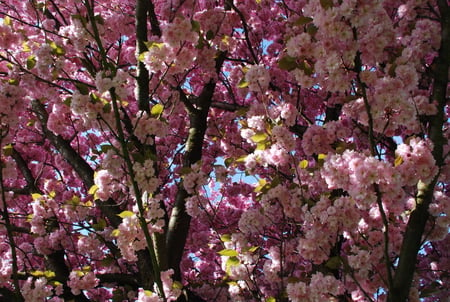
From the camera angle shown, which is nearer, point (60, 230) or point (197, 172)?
point (197, 172)

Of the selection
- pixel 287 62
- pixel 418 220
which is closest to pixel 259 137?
pixel 287 62

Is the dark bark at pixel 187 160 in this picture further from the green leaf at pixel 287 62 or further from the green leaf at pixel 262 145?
the green leaf at pixel 287 62

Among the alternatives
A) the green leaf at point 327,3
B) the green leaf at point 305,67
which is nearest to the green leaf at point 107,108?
the green leaf at point 305,67

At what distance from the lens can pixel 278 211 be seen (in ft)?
13.3

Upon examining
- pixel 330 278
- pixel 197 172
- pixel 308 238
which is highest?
pixel 197 172

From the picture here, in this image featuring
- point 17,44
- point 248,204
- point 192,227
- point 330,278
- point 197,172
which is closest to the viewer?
point 330,278

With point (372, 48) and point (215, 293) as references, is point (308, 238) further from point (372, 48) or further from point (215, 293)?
point (215, 293)

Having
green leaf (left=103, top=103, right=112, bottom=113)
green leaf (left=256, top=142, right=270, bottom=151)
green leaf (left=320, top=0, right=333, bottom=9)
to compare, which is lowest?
green leaf (left=103, top=103, right=112, bottom=113)

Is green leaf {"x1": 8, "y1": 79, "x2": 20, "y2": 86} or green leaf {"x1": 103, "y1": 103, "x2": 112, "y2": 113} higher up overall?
green leaf {"x1": 8, "y1": 79, "x2": 20, "y2": 86}

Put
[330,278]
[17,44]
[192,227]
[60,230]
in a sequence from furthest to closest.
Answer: [192,227] → [60,230] → [17,44] → [330,278]

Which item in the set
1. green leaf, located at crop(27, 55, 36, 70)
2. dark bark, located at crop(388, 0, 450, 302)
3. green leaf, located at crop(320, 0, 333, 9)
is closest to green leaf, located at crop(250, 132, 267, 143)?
green leaf, located at crop(320, 0, 333, 9)

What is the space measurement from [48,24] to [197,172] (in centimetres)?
278

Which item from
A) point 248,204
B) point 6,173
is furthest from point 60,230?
point 248,204

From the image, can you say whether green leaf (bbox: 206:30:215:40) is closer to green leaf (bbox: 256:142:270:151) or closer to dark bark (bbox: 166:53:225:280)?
dark bark (bbox: 166:53:225:280)
